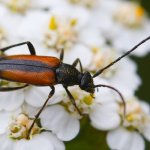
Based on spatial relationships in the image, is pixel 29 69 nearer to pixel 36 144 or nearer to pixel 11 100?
pixel 11 100

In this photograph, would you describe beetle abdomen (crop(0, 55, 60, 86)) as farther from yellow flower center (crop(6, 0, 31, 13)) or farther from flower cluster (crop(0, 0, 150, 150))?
yellow flower center (crop(6, 0, 31, 13))

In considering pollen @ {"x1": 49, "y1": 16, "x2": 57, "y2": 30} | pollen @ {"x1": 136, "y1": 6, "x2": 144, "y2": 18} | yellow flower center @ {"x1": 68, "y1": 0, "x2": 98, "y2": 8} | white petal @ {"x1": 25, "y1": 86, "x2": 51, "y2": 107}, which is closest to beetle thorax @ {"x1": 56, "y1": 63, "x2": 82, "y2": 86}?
white petal @ {"x1": 25, "y1": 86, "x2": 51, "y2": 107}

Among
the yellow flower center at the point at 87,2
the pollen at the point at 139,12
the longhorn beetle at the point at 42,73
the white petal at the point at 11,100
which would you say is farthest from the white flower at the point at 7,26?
the pollen at the point at 139,12

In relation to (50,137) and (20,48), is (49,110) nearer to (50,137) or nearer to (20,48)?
(50,137)

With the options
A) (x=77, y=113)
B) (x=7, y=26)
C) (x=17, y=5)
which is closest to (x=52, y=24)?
(x=7, y=26)

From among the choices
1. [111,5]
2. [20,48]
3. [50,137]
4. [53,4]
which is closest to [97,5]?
[111,5]

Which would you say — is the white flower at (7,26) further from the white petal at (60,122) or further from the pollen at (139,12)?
the pollen at (139,12)
